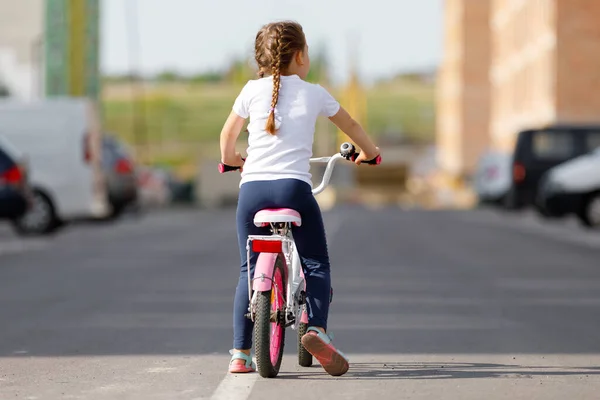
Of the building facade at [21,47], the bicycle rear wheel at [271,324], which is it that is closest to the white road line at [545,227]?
the bicycle rear wheel at [271,324]

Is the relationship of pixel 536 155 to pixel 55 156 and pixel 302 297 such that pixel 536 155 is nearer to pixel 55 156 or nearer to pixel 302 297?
pixel 55 156

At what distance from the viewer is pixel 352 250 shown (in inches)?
Result: 847

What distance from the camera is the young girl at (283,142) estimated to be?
24.9 feet

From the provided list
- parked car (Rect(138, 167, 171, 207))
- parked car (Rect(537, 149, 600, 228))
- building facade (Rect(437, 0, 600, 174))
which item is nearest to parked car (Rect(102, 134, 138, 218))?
parked car (Rect(537, 149, 600, 228))

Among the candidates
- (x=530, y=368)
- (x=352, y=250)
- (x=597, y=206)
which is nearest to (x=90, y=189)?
(x=352, y=250)

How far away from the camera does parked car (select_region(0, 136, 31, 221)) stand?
22.5 metres

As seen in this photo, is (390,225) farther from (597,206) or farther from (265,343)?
(265,343)

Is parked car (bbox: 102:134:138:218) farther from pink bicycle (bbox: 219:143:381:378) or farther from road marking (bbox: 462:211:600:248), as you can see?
pink bicycle (bbox: 219:143:381:378)

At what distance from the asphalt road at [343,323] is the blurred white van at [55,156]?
302cm

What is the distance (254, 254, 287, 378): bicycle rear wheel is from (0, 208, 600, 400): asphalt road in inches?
4.2

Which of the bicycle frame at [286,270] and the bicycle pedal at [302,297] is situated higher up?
the bicycle frame at [286,270]

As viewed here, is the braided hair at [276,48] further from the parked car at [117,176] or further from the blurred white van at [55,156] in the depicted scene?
the parked car at [117,176]

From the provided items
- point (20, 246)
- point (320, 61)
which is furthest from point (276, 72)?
point (320, 61)

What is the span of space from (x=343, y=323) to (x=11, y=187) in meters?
12.4
